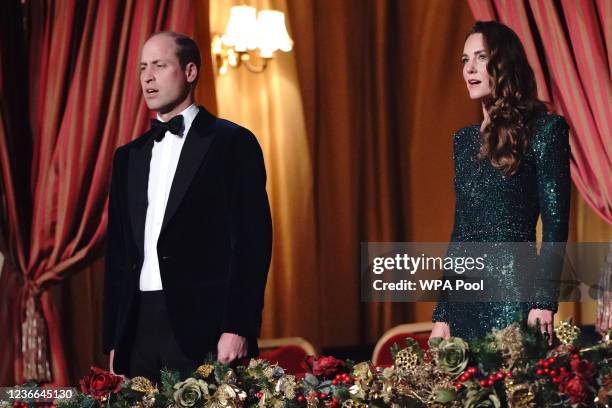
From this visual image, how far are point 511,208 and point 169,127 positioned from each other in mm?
970

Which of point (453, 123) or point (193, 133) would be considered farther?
point (453, 123)

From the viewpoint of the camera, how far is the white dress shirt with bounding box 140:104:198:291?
264cm

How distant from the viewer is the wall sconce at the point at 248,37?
405 centimetres

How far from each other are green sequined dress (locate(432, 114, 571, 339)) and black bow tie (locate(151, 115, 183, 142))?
788mm

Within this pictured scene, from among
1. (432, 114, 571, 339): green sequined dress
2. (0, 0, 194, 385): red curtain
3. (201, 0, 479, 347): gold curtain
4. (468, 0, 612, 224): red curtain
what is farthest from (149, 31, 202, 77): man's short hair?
(201, 0, 479, 347): gold curtain

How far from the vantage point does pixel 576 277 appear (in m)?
3.21

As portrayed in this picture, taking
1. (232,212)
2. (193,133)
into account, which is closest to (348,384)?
(232,212)

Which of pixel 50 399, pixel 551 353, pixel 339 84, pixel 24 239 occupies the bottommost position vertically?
pixel 50 399

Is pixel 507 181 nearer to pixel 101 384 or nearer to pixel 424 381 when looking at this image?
pixel 424 381

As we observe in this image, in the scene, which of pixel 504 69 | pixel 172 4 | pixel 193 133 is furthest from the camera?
pixel 172 4

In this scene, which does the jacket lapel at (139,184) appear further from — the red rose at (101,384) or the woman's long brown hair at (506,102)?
the woman's long brown hair at (506,102)

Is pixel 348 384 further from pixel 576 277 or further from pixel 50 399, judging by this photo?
pixel 576 277

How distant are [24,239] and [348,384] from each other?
2008 mm

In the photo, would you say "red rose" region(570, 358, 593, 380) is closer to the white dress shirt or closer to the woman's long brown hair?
the woman's long brown hair
